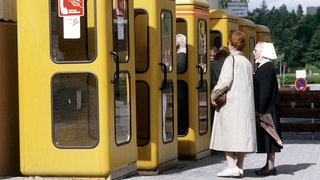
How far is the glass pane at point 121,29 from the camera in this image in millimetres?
8508

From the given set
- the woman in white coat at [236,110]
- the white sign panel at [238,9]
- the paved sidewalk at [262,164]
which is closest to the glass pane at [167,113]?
the paved sidewalk at [262,164]

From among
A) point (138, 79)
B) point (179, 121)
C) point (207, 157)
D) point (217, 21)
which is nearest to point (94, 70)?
point (138, 79)

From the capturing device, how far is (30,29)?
8375 millimetres

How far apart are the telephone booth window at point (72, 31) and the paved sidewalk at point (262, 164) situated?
158 centimetres

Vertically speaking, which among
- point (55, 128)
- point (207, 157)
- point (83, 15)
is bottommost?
point (207, 157)

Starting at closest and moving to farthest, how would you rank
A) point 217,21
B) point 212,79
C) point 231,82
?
point 231,82
point 212,79
point 217,21

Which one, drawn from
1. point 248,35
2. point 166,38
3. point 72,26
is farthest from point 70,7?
point 248,35

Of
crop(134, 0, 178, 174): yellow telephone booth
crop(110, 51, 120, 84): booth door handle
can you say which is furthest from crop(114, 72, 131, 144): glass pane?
crop(134, 0, 178, 174): yellow telephone booth

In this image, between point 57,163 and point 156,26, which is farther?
point 156,26

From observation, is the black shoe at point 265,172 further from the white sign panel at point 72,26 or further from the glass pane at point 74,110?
the white sign panel at point 72,26

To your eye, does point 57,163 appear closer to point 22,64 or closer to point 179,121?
point 22,64

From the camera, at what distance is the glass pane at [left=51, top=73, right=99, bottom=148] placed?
26.8ft

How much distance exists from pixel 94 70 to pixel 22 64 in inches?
33.5

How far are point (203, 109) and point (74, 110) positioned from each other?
12.1ft
